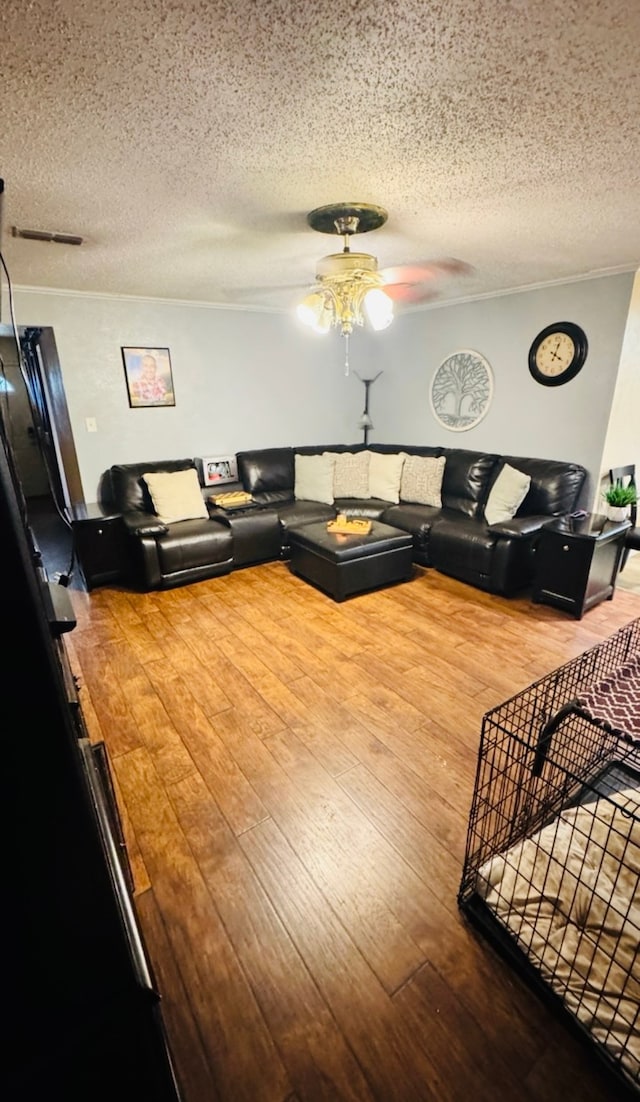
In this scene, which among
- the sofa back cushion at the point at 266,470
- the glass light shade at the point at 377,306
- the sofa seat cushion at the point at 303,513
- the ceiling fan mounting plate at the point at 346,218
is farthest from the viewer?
the sofa back cushion at the point at 266,470

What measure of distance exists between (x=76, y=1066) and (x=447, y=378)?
5147 millimetres

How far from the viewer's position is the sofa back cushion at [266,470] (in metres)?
4.80

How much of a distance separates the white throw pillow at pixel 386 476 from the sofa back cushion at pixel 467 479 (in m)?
0.48

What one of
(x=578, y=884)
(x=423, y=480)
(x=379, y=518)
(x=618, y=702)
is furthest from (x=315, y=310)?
(x=578, y=884)

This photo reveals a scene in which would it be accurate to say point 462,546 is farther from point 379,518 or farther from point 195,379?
point 195,379

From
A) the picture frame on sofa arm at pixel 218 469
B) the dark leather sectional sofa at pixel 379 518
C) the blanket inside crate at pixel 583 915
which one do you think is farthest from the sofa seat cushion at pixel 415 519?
the blanket inside crate at pixel 583 915

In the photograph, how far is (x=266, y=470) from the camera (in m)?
4.86

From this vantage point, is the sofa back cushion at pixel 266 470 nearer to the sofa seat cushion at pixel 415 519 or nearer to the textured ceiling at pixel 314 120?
the sofa seat cushion at pixel 415 519

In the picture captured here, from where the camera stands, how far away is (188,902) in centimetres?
147

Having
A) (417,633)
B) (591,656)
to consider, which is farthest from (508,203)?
(417,633)

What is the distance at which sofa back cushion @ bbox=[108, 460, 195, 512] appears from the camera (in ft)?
13.2

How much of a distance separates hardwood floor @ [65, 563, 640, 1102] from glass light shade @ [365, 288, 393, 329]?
1.91 m

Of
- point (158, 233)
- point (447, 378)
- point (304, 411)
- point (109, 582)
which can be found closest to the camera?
point (158, 233)

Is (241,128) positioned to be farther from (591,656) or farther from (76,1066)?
(591,656)
